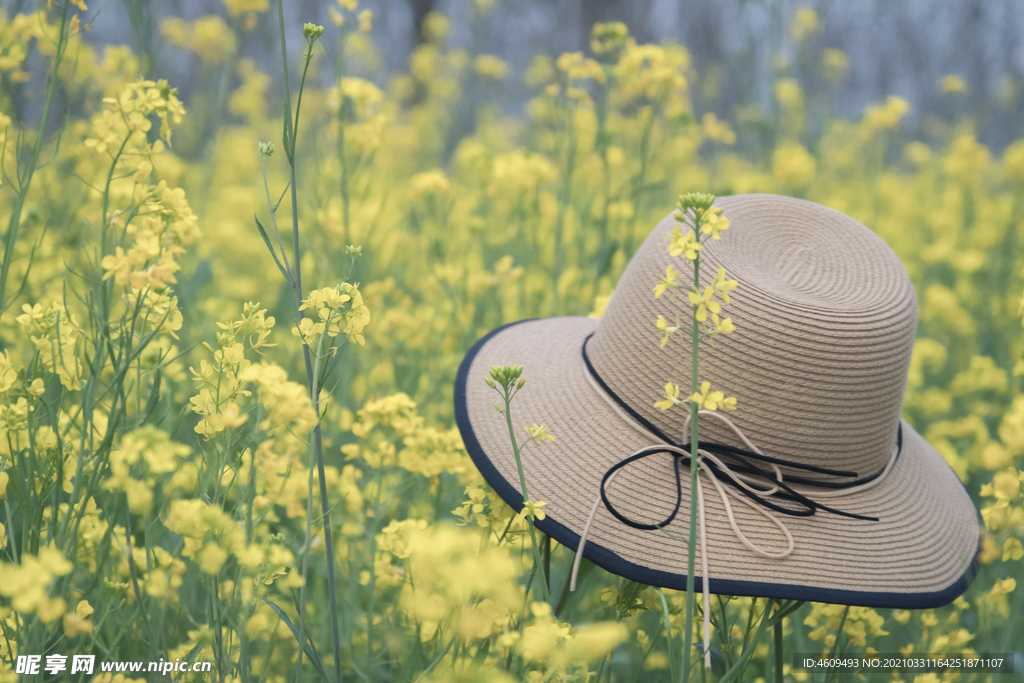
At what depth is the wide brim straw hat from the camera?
885 millimetres

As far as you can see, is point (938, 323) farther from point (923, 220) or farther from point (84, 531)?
point (84, 531)

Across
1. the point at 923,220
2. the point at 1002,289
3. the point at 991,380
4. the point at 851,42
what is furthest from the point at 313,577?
the point at 851,42

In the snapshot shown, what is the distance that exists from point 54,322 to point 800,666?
132cm

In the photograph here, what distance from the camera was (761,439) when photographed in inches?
38.0

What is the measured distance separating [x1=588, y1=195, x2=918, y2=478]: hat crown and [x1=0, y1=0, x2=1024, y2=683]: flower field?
0.04 meters

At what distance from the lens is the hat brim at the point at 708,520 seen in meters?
0.87

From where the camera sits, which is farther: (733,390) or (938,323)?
(938,323)

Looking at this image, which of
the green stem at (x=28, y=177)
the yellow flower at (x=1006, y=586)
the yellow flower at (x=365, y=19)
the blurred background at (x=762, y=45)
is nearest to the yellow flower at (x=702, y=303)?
the yellow flower at (x=1006, y=586)

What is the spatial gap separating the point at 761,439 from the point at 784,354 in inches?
4.9

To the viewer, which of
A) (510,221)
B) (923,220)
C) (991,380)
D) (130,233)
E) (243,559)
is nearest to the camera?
(243,559)

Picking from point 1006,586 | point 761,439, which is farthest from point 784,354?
point 1006,586

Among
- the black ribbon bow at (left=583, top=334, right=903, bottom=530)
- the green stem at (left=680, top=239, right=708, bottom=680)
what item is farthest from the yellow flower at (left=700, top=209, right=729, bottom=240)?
the black ribbon bow at (left=583, top=334, right=903, bottom=530)

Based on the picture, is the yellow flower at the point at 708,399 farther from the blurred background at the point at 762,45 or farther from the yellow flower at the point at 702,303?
the blurred background at the point at 762,45

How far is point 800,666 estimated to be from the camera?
1218 mm
